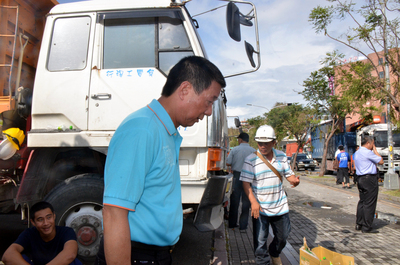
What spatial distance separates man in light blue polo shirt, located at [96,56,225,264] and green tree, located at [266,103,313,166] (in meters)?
22.8

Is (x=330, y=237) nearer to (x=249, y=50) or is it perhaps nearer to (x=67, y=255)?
(x=249, y=50)

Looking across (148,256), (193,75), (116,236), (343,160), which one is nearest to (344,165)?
(343,160)

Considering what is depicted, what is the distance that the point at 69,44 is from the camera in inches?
140

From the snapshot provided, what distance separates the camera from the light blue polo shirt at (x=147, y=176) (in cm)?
Answer: 124

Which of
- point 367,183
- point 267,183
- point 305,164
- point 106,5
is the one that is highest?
point 106,5

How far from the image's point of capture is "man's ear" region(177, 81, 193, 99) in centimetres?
156

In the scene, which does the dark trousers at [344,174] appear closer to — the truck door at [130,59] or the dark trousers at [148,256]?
the truck door at [130,59]

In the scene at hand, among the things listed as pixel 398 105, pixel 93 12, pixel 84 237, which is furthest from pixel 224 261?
pixel 398 105

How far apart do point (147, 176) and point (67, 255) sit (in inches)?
81.5

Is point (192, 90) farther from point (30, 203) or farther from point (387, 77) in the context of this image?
point (387, 77)

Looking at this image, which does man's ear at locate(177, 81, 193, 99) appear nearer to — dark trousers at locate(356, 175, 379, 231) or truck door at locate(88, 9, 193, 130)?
truck door at locate(88, 9, 193, 130)

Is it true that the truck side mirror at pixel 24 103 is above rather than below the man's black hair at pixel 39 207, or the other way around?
above

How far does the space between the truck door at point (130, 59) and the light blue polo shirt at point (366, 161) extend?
4.44 metres

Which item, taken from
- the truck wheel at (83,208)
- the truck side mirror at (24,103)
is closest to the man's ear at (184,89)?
the truck wheel at (83,208)
